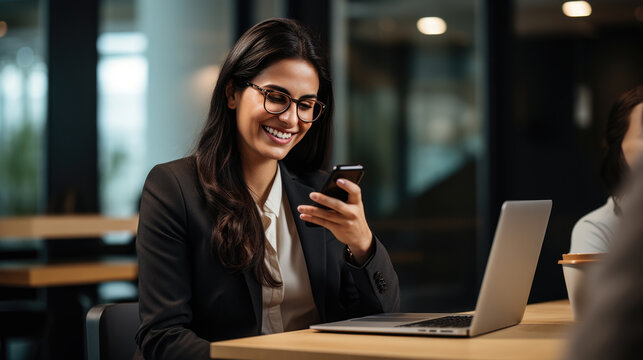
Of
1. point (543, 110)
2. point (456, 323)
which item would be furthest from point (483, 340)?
point (543, 110)

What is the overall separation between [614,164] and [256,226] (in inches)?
49.0

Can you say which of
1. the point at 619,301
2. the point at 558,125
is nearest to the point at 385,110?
the point at 558,125

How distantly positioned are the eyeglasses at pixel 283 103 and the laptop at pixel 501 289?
57 centimetres

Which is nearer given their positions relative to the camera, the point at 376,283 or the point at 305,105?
the point at 376,283

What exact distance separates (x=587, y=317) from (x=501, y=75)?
509 cm

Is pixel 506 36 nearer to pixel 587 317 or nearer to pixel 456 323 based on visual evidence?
pixel 456 323

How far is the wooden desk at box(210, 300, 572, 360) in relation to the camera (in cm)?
117

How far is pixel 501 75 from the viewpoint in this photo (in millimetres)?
5371

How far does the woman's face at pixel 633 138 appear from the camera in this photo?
7.59ft

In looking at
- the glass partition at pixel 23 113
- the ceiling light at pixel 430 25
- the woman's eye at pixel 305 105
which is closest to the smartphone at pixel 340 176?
the woman's eye at pixel 305 105

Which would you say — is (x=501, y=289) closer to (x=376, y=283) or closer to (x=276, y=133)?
(x=376, y=283)

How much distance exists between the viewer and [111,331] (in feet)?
5.70

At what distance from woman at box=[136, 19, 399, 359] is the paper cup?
42 cm

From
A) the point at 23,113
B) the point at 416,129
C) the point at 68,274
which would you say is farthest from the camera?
the point at 416,129
